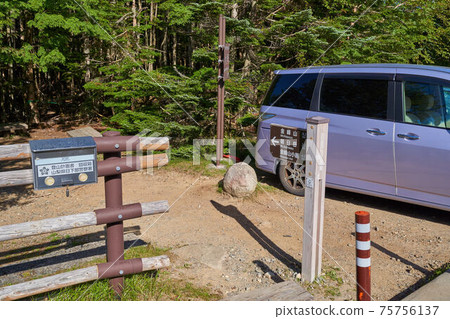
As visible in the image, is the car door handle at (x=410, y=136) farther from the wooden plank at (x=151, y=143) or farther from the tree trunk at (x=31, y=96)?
the tree trunk at (x=31, y=96)

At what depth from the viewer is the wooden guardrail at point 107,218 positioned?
337 centimetres

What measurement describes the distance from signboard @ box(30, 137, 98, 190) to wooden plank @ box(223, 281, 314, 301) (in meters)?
1.58

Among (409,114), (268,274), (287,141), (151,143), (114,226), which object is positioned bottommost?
(268,274)

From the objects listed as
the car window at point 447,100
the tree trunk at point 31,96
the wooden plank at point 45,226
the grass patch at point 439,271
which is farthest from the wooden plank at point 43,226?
the tree trunk at point 31,96

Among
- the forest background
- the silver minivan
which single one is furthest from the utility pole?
the silver minivan

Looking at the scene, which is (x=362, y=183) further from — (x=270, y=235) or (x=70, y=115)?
(x=70, y=115)

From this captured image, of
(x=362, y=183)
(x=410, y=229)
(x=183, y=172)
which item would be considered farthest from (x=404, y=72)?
(x=183, y=172)

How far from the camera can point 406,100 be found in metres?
5.79

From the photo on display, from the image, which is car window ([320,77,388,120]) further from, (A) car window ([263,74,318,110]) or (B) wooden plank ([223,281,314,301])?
(B) wooden plank ([223,281,314,301])

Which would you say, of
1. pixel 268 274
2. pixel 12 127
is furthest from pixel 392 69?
pixel 12 127

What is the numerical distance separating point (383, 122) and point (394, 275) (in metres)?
2.30

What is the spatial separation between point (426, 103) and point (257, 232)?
281 cm

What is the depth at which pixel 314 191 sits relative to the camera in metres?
4.11

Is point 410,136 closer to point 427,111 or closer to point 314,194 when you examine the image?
point 427,111
